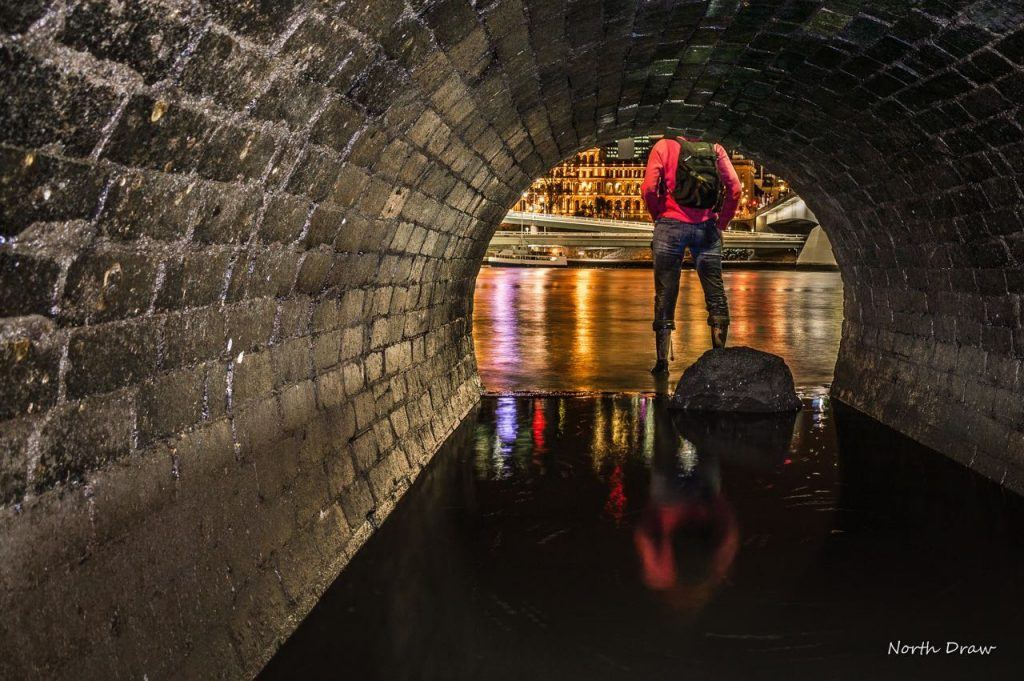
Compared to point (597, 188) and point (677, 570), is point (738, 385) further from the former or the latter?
point (597, 188)

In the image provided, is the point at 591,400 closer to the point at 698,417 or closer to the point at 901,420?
the point at 698,417

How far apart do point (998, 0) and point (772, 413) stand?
5482mm

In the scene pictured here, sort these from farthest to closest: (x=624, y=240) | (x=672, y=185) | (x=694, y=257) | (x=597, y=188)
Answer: (x=597, y=188)
(x=624, y=240)
(x=694, y=257)
(x=672, y=185)

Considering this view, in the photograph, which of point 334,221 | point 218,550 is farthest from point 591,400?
point 218,550

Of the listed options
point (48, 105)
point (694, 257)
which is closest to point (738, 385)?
point (694, 257)

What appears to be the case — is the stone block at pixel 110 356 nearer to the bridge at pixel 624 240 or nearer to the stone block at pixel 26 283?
the stone block at pixel 26 283

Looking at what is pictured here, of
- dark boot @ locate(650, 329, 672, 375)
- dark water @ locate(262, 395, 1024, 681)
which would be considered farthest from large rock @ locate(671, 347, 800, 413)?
dark boot @ locate(650, 329, 672, 375)

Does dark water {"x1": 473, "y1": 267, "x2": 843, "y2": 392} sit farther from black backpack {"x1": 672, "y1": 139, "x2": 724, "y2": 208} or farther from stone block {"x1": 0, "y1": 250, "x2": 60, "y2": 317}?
stone block {"x1": 0, "y1": 250, "x2": 60, "y2": 317}

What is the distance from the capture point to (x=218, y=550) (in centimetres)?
372

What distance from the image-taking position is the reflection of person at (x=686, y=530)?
4812mm

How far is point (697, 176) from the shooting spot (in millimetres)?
10305

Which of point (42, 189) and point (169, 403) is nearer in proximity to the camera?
point (42, 189)

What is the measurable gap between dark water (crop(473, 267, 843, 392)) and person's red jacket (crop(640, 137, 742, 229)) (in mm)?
1805

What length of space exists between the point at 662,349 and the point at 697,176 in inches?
80.1
